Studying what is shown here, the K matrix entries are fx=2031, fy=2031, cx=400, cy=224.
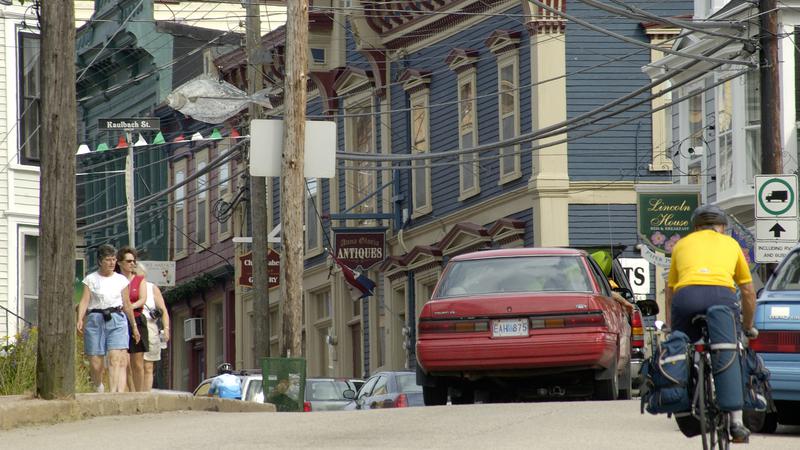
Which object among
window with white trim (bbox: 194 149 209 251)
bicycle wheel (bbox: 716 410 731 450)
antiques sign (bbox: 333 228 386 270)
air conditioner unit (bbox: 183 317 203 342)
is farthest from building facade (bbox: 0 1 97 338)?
bicycle wheel (bbox: 716 410 731 450)

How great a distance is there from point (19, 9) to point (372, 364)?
13.1 m

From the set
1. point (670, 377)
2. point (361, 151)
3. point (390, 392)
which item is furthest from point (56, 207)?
point (361, 151)

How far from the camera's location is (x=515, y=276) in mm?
20172

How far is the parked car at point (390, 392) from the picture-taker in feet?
79.4

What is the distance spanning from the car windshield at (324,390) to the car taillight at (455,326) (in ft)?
24.2

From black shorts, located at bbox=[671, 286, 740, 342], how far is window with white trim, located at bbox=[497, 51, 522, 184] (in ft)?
82.0

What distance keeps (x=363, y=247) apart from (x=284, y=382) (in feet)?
71.0

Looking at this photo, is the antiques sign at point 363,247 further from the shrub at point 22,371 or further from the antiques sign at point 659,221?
the shrub at point 22,371

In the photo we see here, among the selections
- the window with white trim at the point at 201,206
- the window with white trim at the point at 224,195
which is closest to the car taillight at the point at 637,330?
the window with white trim at the point at 224,195

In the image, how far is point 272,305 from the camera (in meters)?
50.5

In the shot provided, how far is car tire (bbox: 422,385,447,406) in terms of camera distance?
2044 centimetres

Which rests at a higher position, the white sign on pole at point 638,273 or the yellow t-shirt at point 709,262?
the white sign on pole at point 638,273

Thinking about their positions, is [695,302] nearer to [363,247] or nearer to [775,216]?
[775,216]

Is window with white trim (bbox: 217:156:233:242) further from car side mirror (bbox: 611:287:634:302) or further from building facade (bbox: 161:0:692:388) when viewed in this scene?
car side mirror (bbox: 611:287:634:302)
